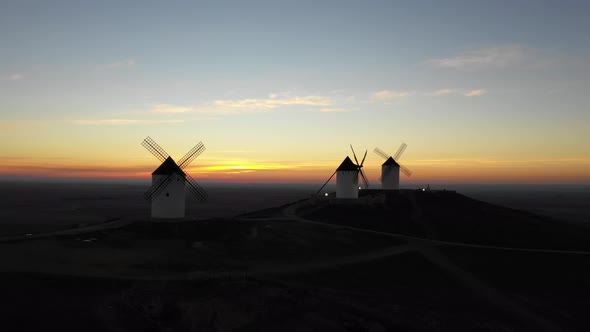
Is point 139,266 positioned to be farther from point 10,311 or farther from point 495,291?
point 495,291

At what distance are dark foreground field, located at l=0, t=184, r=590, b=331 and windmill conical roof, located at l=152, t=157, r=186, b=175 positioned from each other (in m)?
5.59

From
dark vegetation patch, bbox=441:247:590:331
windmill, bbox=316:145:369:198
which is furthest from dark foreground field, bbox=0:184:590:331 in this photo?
windmill, bbox=316:145:369:198

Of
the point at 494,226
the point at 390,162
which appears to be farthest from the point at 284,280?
the point at 390,162

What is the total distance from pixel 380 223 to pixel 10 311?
4042cm

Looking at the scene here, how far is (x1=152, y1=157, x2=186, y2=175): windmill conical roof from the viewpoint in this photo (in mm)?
44688

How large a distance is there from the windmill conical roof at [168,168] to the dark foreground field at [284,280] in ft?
18.3

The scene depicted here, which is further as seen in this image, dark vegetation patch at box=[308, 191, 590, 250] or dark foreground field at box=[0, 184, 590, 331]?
dark vegetation patch at box=[308, 191, 590, 250]

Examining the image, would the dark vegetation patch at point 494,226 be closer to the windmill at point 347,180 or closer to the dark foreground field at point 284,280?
the dark foreground field at point 284,280

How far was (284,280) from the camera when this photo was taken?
27422 millimetres

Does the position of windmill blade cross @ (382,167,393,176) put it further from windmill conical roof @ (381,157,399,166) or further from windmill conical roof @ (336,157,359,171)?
windmill conical roof @ (336,157,359,171)

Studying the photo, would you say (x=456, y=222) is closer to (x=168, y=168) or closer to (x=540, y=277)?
(x=540, y=277)

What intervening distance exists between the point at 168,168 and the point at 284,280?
23.6 metres

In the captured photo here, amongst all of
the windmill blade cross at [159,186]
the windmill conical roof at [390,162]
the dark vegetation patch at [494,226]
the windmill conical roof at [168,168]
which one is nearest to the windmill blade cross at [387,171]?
the windmill conical roof at [390,162]

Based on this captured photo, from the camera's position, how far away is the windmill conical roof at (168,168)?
4469 cm
